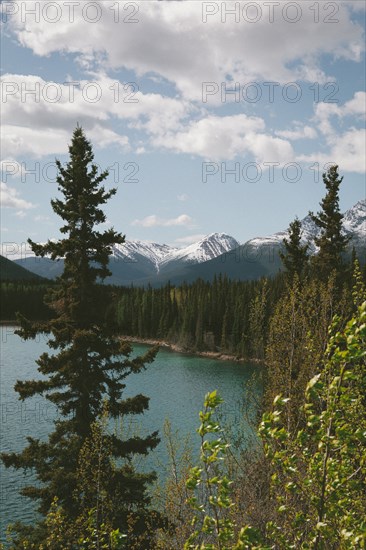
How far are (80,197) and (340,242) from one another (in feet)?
67.0

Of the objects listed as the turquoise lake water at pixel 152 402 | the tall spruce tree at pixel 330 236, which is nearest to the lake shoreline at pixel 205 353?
the turquoise lake water at pixel 152 402

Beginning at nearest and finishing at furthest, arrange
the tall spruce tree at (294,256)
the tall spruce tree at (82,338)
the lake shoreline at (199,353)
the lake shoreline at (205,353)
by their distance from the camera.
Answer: the tall spruce tree at (82,338) → the tall spruce tree at (294,256) → the lake shoreline at (199,353) → the lake shoreline at (205,353)

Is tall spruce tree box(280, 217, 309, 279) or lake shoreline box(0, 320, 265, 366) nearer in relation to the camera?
tall spruce tree box(280, 217, 309, 279)

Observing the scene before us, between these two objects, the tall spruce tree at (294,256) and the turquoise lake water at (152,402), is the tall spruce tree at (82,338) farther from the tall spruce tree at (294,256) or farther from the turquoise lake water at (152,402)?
the tall spruce tree at (294,256)

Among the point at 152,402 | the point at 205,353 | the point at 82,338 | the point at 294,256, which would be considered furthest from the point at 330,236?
the point at 205,353

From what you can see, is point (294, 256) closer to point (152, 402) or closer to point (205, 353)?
point (152, 402)

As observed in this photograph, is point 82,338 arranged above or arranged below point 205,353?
above

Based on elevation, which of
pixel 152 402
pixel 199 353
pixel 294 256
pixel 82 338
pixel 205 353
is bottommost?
pixel 199 353

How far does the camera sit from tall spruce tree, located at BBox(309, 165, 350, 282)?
31.5 metres

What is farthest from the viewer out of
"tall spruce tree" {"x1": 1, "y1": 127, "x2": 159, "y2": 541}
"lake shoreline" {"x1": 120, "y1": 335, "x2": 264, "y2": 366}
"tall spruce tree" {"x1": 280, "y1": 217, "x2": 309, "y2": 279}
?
"lake shoreline" {"x1": 120, "y1": 335, "x2": 264, "y2": 366}

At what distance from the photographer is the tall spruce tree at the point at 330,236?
103 ft

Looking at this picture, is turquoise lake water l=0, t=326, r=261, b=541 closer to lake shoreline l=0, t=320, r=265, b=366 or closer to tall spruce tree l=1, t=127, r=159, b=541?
tall spruce tree l=1, t=127, r=159, b=541

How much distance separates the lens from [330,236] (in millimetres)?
31938

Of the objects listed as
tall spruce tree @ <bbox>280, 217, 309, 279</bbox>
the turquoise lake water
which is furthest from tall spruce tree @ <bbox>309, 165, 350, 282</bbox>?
the turquoise lake water
